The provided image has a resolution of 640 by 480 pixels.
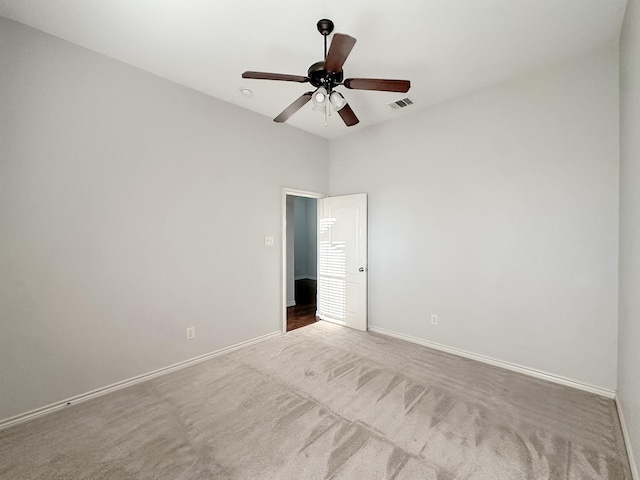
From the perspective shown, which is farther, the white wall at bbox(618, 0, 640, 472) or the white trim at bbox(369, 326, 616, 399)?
the white trim at bbox(369, 326, 616, 399)

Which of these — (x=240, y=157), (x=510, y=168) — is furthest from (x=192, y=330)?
(x=510, y=168)

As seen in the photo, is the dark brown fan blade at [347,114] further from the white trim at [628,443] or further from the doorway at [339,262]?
the white trim at [628,443]

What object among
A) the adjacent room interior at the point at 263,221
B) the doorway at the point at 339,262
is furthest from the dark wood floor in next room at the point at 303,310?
the adjacent room interior at the point at 263,221

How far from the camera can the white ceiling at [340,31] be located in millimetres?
1937

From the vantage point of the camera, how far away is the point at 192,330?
9.86ft

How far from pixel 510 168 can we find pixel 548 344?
182cm

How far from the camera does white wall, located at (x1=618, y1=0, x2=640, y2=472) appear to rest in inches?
62.0

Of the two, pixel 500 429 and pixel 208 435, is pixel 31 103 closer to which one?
pixel 208 435

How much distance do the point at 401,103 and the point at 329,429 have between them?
3.53 metres

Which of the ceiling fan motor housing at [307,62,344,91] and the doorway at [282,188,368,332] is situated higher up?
the ceiling fan motor housing at [307,62,344,91]

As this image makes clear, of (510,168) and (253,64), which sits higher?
(253,64)

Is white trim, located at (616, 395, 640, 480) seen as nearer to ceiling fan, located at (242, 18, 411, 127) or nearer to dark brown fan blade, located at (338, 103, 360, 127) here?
ceiling fan, located at (242, 18, 411, 127)

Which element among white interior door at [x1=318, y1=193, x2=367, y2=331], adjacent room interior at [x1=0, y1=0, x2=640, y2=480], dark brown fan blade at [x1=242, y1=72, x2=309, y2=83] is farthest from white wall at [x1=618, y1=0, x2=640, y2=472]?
white interior door at [x1=318, y1=193, x2=367, y2=331]

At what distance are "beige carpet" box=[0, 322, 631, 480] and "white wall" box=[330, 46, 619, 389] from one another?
494mm
